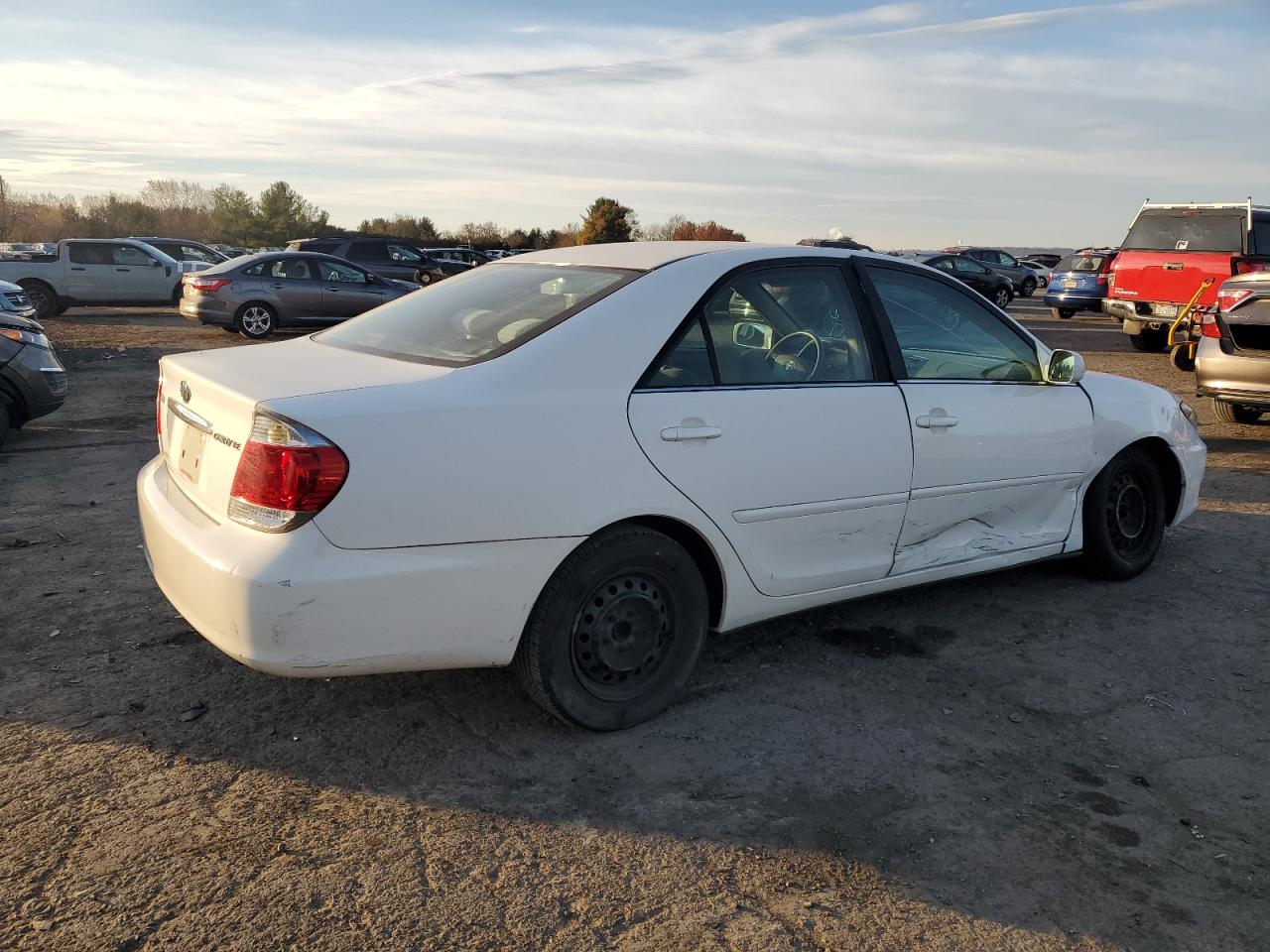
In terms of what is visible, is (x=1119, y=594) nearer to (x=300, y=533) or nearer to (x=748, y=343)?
(x=748, y=343)

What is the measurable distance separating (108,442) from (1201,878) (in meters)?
8.08

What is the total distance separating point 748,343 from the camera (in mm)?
3844

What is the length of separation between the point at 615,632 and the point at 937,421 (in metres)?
1.62

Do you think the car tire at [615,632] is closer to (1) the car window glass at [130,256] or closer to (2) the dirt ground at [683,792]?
(2) the dirt ground at [683,792]

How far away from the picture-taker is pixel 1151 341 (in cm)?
1748

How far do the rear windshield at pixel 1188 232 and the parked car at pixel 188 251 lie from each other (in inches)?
733

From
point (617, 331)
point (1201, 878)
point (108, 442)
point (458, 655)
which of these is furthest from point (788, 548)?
point (108, 442)

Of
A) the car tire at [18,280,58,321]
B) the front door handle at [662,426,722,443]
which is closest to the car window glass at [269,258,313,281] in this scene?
the car tire at [18,280,58,321]

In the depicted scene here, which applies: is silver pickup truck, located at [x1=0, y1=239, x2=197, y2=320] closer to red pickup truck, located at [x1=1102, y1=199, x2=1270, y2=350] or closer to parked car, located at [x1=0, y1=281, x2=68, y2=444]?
parked car, located at [x1=0, y1=281, x2=68, y2=444]

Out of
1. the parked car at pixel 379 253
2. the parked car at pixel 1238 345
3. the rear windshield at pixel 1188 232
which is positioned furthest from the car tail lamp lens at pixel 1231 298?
the parked car at pixel 379 253

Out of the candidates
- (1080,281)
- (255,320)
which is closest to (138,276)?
(255,320)

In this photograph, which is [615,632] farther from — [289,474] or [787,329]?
[787,329]

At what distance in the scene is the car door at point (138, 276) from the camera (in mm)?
21875

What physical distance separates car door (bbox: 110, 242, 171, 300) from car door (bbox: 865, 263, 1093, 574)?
69.4 ft
